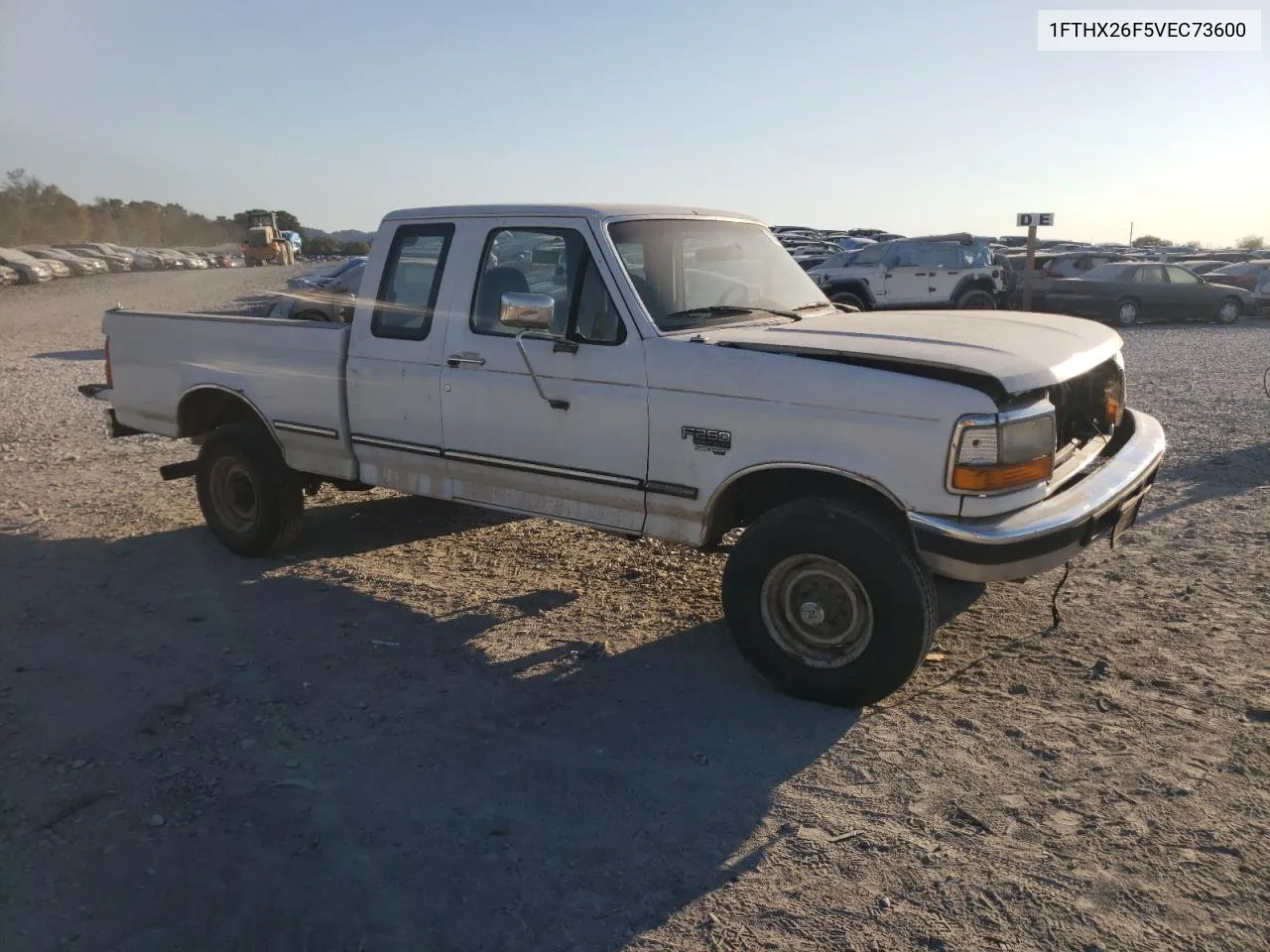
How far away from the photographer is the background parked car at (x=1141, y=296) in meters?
21.5

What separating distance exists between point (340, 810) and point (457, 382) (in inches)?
89.9

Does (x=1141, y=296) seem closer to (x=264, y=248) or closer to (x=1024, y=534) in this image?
(x=1024, y=534)

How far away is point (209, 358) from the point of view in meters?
6.13

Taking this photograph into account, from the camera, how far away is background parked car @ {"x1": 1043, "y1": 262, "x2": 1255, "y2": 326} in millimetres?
21531

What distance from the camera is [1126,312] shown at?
21781 mm

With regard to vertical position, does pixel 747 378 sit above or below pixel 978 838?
above

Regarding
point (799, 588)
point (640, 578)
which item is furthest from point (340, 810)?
point (640, 578)

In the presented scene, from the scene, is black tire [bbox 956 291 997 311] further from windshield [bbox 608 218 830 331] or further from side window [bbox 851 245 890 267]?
windshield [bbox 608 218 830 331]

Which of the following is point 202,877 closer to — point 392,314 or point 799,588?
point 799,588

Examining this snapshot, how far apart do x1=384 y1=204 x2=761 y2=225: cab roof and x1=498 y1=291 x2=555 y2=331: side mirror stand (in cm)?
60

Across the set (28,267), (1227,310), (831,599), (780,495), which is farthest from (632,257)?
(28,267)

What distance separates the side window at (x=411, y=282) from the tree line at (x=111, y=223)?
6371cm

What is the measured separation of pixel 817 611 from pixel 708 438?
839 mm

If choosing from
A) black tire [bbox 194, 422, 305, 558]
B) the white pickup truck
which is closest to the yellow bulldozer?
black tire [bbox 194, 422, 305, 558]
